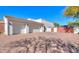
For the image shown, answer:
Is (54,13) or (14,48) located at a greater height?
(54,13)

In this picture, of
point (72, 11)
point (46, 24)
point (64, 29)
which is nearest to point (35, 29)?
point (46, 24)

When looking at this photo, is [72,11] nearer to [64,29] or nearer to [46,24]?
[64,29]

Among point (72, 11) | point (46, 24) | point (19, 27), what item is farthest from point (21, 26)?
point (72, 11)

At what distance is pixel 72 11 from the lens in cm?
259

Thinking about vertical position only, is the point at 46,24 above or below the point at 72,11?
below

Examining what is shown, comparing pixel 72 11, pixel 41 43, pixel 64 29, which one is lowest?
pixel 41 43

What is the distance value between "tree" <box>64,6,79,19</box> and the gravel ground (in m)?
0.26

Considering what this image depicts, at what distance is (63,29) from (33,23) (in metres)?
0.41

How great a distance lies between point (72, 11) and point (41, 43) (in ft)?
1.96

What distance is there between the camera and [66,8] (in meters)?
2.58

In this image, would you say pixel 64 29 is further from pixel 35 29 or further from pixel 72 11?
pixel 35 29
